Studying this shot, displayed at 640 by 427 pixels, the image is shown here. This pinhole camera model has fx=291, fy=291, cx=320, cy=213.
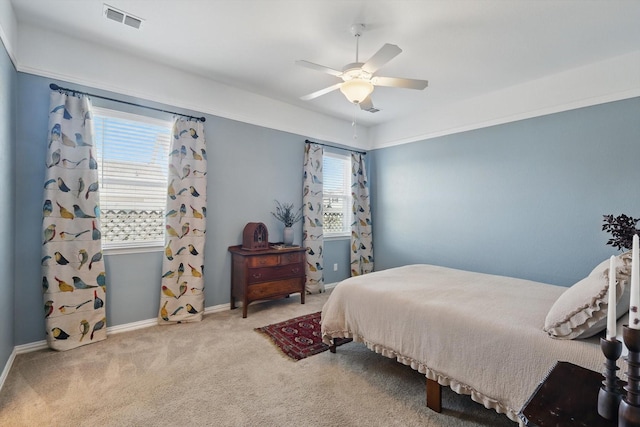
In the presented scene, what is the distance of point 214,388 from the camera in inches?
79.7

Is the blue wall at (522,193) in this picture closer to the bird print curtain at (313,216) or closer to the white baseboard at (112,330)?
the bird print curtain at (313,216)

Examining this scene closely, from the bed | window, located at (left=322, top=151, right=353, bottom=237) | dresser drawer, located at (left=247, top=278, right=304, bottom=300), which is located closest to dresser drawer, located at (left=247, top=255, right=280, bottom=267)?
dresser drawer, located at (left=247, top=278, right=304, bottom=300)

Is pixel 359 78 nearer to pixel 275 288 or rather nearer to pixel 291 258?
pixel 291 258

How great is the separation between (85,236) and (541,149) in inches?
189

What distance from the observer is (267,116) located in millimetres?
3973

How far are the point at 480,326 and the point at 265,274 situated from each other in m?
2.44

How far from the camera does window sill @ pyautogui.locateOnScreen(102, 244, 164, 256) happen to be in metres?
2.87

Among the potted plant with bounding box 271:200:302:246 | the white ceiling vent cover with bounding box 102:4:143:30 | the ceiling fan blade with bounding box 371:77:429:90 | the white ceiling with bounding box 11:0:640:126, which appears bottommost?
the potted plant with bounding box 271:200:302:246

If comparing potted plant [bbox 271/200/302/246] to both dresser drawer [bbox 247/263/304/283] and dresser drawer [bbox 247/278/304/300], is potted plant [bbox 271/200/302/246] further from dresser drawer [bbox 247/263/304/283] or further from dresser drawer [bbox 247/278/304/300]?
dresser drawer [bbox 247/278/304/300]

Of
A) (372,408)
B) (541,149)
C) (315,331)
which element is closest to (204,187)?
(315,331)

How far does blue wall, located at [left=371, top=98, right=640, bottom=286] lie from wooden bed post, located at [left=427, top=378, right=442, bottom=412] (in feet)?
7.60

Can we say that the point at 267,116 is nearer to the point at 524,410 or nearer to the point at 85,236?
the point at 85,236

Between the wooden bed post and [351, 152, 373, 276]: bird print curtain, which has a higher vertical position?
[351, 152, 373, 276]: bird print curtain

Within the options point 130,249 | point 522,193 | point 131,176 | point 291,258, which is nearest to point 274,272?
point 291,258
